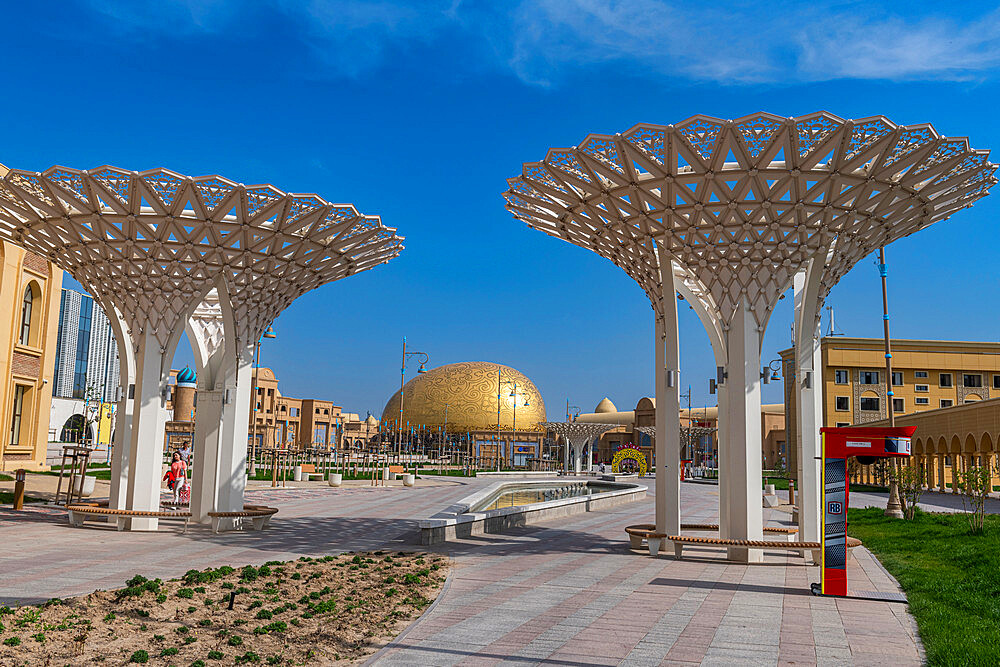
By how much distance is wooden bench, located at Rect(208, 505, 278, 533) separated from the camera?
15438 millimetres

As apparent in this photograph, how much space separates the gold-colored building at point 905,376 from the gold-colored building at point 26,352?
51.0 m

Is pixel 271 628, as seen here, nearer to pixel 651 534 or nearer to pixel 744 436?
pixel 651 534

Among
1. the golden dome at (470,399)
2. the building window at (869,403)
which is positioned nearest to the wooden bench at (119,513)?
the building window at (869,403)

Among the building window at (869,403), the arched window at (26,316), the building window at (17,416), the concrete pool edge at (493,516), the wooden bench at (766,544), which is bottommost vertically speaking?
the concrete pool edge at (493,516)

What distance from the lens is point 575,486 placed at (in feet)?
135

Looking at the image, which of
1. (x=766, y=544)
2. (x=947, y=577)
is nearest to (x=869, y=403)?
(x=766, y=544)

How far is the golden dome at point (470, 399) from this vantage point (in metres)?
92.2

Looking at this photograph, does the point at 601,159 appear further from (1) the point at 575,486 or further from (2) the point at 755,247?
(1) the point at 575,486

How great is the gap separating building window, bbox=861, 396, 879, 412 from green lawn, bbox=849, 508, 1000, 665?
43.1m

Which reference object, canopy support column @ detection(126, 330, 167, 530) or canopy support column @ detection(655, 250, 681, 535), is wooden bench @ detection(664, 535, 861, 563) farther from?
canopy support column @ detection(126, 330, 167, 530)

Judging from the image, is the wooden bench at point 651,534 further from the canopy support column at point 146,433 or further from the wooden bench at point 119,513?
the canopy support column at point 146,433

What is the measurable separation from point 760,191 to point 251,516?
11570mm

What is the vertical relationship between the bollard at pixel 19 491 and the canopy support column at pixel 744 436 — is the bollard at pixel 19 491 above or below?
below

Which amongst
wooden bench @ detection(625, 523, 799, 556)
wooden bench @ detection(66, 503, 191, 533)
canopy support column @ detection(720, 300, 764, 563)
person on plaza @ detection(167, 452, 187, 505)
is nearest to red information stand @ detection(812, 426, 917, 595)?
canopy support column @ detection(720, 300, 764, 563)
